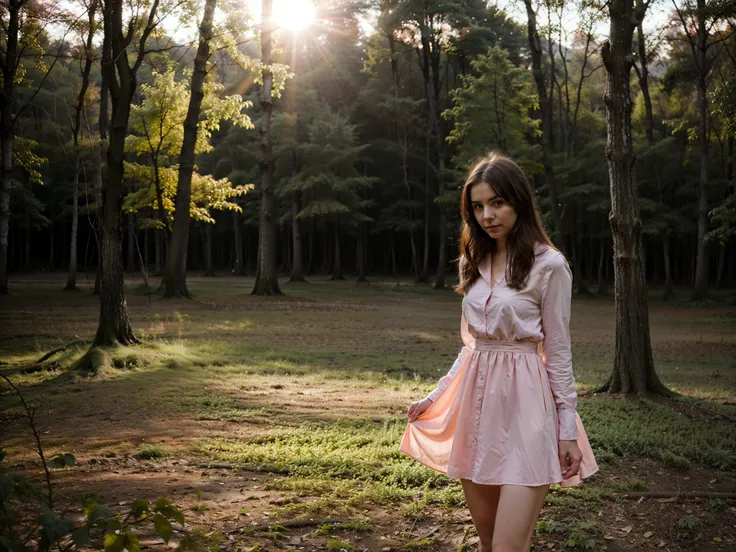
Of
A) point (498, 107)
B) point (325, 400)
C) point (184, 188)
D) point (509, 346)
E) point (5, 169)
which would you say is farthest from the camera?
point (498, 107)

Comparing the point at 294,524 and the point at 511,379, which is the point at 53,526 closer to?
the point at 511,379

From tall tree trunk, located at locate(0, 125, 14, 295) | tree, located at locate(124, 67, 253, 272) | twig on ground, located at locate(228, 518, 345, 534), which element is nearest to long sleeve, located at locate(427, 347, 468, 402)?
twig on ground, located at locate(228, 518, 345, 534)

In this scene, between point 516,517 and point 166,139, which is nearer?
point 516,517

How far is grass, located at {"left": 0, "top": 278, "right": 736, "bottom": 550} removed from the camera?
4.62m

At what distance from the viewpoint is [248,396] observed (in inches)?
303

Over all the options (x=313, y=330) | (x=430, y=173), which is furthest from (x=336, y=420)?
(x=430, y=173)

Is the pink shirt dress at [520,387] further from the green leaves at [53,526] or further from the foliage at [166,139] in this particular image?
the foliage at [166,139]

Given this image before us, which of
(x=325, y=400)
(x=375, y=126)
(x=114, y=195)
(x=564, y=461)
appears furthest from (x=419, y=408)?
(x=375, y=126)

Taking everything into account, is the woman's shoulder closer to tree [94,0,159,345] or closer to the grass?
the grass

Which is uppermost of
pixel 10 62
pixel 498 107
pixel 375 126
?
pixel 375 126

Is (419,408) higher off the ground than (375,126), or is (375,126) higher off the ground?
(375,126)

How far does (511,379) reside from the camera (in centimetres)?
258

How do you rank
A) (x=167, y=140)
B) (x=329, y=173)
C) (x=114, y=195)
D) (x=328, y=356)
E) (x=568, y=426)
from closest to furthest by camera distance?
(x=568, y=426) < (x=114, y=195) < (x=328, y=356) < (x=167, y=140) < (x=329, y=173)

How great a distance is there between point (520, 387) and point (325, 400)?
17.2 feet
